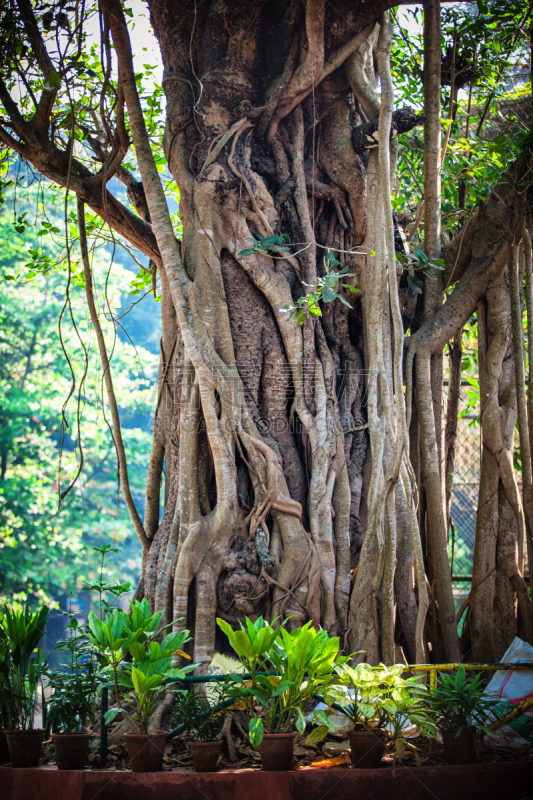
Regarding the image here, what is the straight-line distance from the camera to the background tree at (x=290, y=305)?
3.08 m

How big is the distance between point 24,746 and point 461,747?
1.49 m

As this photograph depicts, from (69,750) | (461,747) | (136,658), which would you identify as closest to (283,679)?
(136,658)

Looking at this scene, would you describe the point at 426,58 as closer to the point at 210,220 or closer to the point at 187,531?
the point at 210,220

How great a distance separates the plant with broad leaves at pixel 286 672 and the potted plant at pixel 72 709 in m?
0.54

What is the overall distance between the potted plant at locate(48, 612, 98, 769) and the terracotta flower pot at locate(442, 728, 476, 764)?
1.22 meters

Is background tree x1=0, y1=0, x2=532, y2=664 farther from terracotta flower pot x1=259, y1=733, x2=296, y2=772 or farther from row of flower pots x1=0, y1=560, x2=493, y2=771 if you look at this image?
terracotta flower pot x1=259, y1=733, x2=296, y2=772

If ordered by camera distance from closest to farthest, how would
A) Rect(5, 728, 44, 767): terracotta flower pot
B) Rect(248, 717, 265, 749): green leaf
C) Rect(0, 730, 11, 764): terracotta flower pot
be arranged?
Rect(248, 717, 265, 749): green leaf
Rect(5, 728, 44, 767): terracotta flower pot
Rect(0, 730, 11, 764): terracotta flower pot

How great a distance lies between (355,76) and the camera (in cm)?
360

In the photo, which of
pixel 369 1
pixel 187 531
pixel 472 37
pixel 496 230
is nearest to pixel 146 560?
pixel 187 531

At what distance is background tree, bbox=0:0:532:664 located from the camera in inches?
121

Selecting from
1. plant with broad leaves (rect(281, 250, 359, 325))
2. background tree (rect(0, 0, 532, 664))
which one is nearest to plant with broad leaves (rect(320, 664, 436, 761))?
background tree (rect(0, 0, 532, 664))

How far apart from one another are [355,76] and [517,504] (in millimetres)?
2544

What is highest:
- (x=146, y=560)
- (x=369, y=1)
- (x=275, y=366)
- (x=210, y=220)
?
(x=369, y=1)

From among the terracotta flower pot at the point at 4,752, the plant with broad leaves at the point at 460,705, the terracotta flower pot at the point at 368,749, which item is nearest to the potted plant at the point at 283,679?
the terracotta flower pot at the point at 368,749
